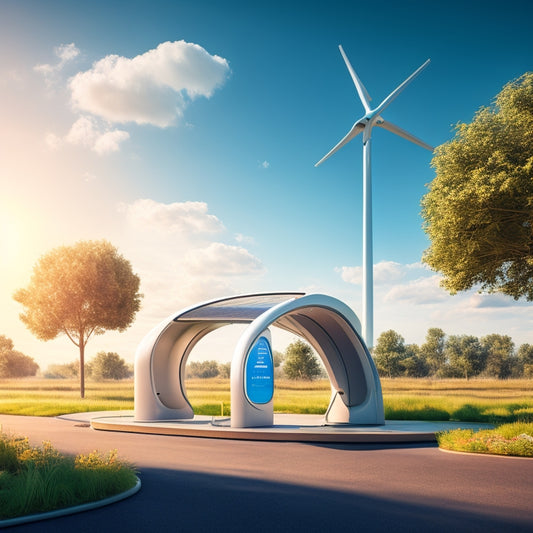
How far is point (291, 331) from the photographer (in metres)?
25.5

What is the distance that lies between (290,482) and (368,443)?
7.67 metres

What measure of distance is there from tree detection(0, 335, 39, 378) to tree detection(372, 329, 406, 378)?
63.6 m

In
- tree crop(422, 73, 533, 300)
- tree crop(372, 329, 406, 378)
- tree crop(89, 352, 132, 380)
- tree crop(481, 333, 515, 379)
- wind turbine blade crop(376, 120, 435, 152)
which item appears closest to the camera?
tree crop(422, 73, 533, 300)

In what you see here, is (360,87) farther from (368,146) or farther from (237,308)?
(237,308)

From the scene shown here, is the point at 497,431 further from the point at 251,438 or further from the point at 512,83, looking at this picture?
the point at 512,83

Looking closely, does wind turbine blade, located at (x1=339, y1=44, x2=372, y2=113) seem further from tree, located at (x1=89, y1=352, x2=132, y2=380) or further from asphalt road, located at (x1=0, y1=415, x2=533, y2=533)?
tree, located at (x1=89, y1=352, x2=132, y2=380)

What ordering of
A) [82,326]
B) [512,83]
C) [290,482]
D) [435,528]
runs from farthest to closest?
[82,326] → [512,83] → [290,482] → [435,528]

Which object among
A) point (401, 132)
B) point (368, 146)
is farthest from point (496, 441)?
point (401, 132)

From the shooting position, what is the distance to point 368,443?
61.4ft

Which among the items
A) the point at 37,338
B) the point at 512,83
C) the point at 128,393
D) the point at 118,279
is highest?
the point at 512,83

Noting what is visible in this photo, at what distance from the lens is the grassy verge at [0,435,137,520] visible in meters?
8.96

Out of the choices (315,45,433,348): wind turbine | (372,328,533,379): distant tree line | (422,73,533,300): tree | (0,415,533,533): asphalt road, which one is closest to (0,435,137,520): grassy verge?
(0,415,533,533): asphalt road

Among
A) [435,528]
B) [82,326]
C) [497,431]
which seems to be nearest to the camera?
[435,528]

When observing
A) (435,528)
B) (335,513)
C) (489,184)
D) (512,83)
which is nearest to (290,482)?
(335,513)
